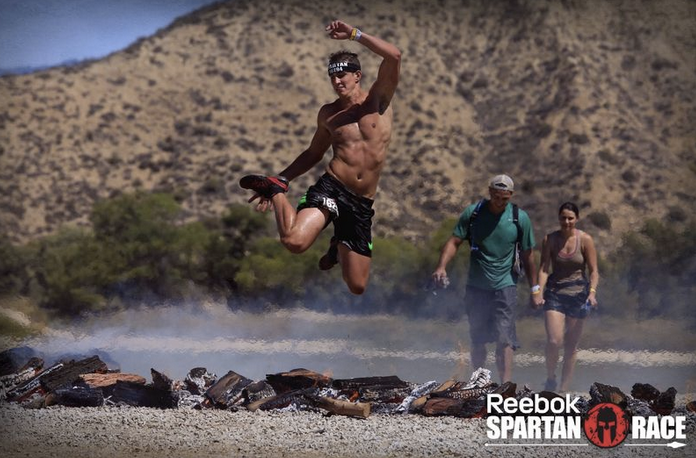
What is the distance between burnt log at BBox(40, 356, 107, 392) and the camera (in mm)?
9688

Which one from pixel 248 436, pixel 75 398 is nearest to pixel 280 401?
pixel 248 436

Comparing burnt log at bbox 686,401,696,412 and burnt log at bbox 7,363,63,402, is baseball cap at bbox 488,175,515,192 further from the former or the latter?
burnt log at bbox 7,363,63,402

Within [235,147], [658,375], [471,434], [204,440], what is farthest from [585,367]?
[235,147]

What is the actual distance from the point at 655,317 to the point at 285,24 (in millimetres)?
22895

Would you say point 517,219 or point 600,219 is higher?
point 600,219

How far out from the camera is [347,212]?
26.3ft

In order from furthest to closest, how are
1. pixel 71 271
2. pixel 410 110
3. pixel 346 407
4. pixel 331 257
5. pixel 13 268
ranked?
pixel 410 110 < pixel 13 268 < pixel 71 271 < pixel 346 407 < pixel 331 257

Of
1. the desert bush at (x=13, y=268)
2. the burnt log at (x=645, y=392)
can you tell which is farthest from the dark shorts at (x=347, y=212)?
the desert bush at (x=13, y=268)

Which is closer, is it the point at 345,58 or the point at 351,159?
the point at 345,58

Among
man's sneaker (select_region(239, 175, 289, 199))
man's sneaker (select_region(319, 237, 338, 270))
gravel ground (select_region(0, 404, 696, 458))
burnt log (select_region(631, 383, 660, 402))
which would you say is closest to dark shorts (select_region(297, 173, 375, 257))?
man's sneaker (select_region(319, 237, 338, 270))

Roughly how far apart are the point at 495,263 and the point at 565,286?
81cm

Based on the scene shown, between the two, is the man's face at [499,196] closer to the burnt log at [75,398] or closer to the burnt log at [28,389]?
the burnt log at [75,398]

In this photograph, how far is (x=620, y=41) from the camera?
115 ft

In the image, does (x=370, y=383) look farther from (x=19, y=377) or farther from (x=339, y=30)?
(x=339, y=30)
